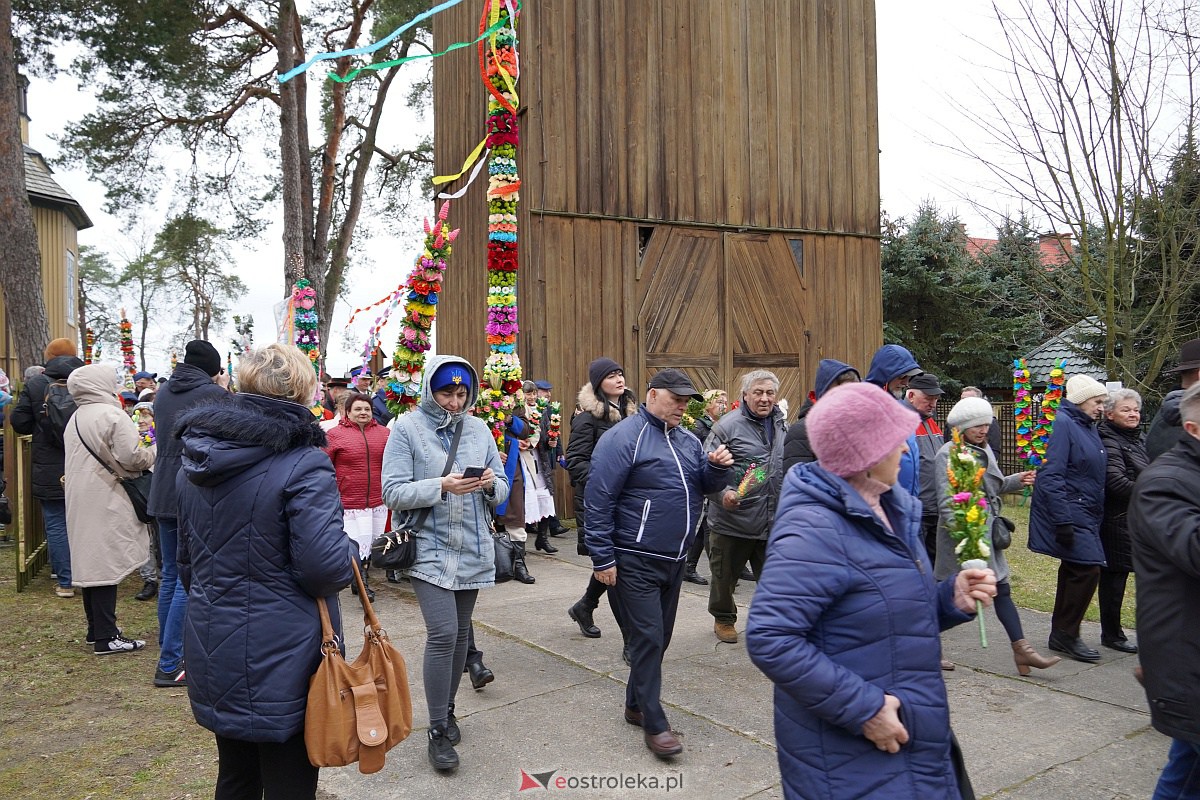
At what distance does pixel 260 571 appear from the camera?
2.87m

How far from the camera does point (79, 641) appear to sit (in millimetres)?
6793

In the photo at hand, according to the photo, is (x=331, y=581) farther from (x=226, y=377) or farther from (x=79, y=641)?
(x=226, y=377)

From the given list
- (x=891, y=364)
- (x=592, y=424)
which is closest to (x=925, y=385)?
(x=891, y=364)

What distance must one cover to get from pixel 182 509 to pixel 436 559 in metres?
1.47

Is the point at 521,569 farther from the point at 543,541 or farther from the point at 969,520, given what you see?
the point at 969,520

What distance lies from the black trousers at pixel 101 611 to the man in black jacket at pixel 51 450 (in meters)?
1.73

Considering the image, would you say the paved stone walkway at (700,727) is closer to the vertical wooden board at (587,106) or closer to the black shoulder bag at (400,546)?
the black shoulder bag at (400,546)

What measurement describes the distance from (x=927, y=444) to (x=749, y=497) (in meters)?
1.26

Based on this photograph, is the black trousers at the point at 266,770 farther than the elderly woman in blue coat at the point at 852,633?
Yes

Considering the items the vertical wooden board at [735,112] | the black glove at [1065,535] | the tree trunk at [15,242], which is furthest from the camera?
the vertical wooden board at [735,112]

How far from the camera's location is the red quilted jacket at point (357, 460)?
24.9ft

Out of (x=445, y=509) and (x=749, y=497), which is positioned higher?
(x=445, y=509)

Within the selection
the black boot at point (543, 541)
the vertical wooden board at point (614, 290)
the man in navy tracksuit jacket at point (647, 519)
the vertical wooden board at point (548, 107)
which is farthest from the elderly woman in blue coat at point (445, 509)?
the vertical wooden board at point (614, 290)

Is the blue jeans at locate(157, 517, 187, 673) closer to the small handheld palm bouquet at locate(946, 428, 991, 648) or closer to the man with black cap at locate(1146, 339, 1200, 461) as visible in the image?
the small handheld palm bouquet at locate(946, 428, 991, 648)
